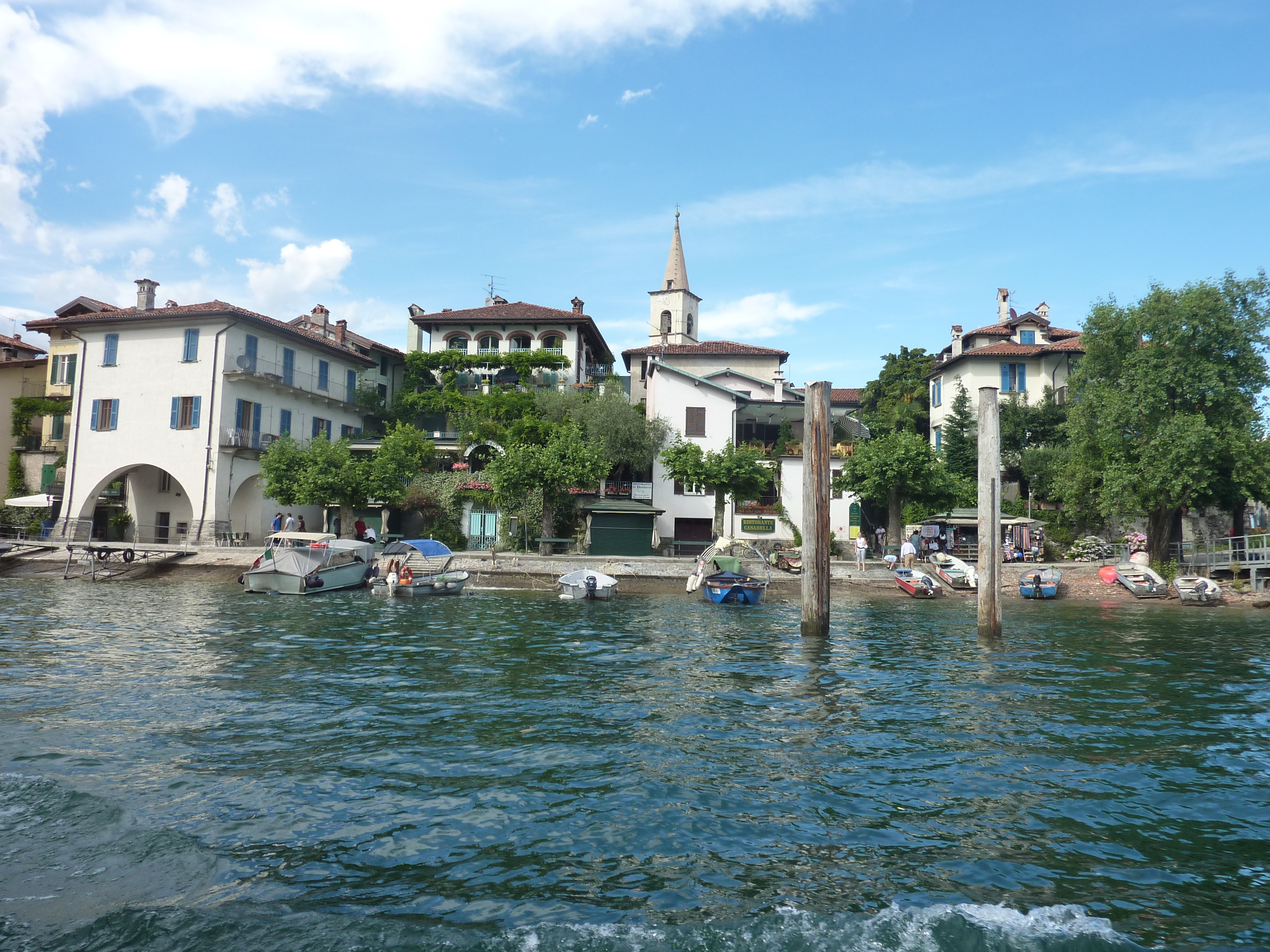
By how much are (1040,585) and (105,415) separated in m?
42.5

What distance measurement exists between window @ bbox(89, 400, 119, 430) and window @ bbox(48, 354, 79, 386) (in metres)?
7.27

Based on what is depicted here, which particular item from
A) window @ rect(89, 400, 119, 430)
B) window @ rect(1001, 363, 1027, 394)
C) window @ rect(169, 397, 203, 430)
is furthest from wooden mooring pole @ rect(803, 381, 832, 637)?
window @ rect(89, 400, 119, 430)

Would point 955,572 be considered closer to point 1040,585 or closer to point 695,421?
point 1040,585

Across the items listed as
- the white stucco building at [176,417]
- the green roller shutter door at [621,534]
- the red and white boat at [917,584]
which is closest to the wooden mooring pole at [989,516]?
the red and white boat at [917,584]

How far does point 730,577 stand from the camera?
2697 cm

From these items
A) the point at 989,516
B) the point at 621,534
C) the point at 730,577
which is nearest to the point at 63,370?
the point at 621,534

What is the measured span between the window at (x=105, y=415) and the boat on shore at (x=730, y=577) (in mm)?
29172

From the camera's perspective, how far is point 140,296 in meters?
43.1

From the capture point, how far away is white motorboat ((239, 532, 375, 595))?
2819 centimetres

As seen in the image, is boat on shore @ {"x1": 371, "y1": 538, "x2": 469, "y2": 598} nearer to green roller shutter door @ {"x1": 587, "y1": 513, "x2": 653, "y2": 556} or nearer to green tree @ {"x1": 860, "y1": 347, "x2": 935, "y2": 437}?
green roller shutter door @ {"x1": 587, "y1": 513, "x2": 653, "y2": 556}

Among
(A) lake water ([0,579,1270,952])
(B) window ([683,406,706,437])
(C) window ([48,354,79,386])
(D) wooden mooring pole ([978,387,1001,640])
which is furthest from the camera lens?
(C) window ([48,354,79,386])

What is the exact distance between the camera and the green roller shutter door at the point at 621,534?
39.2 metres

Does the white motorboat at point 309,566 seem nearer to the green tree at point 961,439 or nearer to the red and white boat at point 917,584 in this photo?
the red and white boat at point 917,584

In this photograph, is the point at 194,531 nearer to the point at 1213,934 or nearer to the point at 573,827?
the point at 573,827
